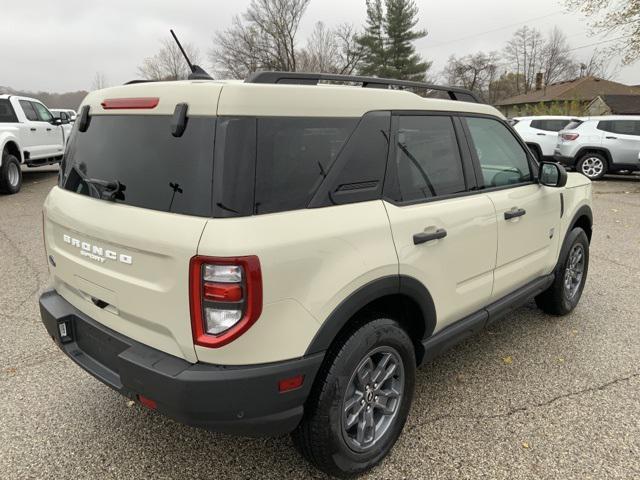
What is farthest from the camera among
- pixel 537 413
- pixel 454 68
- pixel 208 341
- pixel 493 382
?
pixel 454 68

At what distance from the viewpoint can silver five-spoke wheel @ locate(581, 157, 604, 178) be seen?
44.0 feet

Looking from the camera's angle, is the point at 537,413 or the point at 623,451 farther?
the point at 537,413

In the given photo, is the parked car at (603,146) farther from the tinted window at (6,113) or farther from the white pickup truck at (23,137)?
the tinted window at (6,113)

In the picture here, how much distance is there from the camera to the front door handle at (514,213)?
3028 millimetres

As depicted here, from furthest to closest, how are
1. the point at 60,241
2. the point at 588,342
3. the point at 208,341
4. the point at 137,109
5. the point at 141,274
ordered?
the point at 588,342, the point at 60,241, the point at 137,109, the point at 141,274, the point at 208,341

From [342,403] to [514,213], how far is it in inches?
68.5

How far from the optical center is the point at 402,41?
43.3 metres

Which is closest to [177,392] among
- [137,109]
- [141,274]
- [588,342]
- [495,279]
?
[141,274]

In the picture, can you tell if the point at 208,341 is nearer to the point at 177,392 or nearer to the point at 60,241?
the point at 177,392

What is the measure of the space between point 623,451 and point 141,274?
2.58 metres

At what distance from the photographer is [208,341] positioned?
5.95 feet

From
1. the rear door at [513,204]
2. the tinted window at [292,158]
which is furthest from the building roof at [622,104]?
the tinted window at [292,158]

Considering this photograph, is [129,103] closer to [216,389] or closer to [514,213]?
[216,389]

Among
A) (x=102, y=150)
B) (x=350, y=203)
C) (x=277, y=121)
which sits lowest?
(x=350, y=203)
